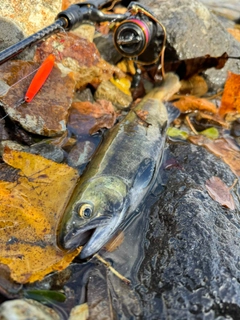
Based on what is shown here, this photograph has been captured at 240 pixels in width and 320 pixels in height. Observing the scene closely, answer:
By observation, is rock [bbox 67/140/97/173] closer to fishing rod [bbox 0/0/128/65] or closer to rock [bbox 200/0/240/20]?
fishing rod [bbox 0/0/128/65]

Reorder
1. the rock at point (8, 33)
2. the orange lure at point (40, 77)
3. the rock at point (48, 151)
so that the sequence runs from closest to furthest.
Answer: the rock at point (48, 151), the orange lure at point (40, 77), the rock at point (8, 33)

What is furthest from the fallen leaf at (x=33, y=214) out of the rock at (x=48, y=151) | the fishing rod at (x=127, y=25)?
the fishing rod at (x=127, y=25)

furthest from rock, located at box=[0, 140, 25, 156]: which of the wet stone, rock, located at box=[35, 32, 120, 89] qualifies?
the wet stone

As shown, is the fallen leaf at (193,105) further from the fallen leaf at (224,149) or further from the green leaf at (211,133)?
the fallen leaf at (224,149)

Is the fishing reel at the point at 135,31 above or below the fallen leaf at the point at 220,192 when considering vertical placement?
above

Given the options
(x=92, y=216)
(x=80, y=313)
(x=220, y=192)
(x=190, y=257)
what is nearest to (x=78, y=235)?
(x=92, y=216)

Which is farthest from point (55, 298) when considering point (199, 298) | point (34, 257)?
point (199, 298)
